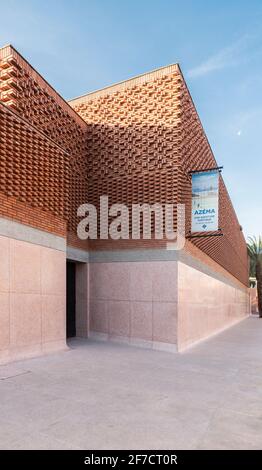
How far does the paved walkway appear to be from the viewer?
4.48m

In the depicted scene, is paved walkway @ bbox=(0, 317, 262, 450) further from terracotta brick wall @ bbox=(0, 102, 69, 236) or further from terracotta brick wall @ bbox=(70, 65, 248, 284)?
terracotta brick wall @ bbox=(70, 65, 248, 284)

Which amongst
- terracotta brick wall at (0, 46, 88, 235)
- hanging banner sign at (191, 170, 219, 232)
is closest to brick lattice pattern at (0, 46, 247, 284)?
terracotta brick wall at (0, 46, 88, 235)

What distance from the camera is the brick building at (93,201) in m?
9.47

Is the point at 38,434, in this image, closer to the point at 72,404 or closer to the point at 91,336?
the point at 72,404

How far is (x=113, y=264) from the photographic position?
44.1 ft

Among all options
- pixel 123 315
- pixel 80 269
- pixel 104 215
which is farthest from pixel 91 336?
pixel 104 215

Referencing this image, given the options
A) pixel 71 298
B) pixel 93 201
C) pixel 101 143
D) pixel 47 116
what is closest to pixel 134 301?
pixel 71 298

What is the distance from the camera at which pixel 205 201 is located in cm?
1275

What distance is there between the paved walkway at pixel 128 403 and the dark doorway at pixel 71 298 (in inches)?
145

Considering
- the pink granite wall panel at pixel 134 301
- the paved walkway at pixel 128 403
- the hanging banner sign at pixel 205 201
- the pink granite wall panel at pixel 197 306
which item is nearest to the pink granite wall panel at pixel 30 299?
the paved walkway at pixel 128 403

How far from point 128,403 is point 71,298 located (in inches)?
333

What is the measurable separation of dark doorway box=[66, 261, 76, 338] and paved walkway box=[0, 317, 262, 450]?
12.1ft

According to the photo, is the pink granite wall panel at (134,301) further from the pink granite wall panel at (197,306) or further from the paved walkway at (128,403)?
the paved walkway at (128,403)

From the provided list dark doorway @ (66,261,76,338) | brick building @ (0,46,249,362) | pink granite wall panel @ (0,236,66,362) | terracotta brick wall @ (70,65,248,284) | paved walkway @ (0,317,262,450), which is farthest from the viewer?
dark doorway @ (66,261,76,338)
